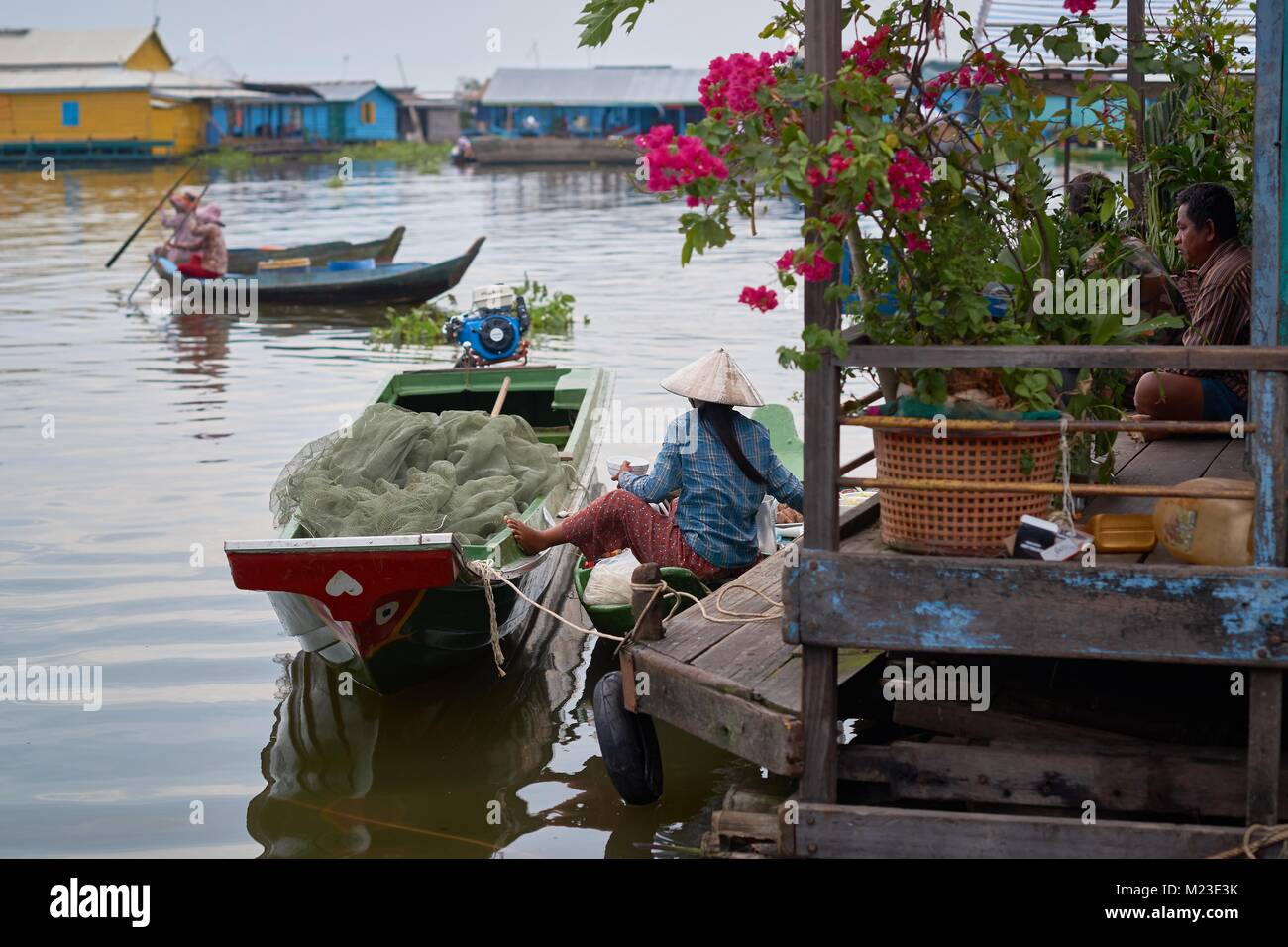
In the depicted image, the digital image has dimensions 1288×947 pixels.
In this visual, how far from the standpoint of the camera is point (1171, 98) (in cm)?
753

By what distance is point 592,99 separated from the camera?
A: 196ft

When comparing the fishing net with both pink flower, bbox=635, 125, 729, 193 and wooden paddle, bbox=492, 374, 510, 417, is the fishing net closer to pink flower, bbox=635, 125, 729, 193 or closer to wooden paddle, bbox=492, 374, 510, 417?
wooden paddle, bbox=492, 374, 510, 417

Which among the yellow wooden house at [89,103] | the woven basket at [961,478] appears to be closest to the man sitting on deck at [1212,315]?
the woven basket at [961,478]

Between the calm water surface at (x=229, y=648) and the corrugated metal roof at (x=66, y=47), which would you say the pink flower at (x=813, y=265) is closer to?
the calm water surface at (x=229, y=648)

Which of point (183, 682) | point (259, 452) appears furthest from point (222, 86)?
point (183, 682)

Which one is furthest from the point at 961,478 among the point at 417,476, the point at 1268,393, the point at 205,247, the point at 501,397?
the point at 205,247

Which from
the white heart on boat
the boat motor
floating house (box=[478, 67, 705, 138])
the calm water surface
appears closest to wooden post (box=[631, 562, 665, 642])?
the calm water surface

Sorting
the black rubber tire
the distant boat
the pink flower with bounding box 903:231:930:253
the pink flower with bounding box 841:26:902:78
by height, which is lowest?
the black rubber tire

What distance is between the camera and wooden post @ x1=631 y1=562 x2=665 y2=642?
5266mm

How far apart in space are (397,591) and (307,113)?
63581 millimetres

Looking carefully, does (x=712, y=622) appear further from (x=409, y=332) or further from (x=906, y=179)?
(x=409, y=332)

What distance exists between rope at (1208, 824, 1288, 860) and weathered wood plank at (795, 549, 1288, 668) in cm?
48

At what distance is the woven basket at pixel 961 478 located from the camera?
173 inches
